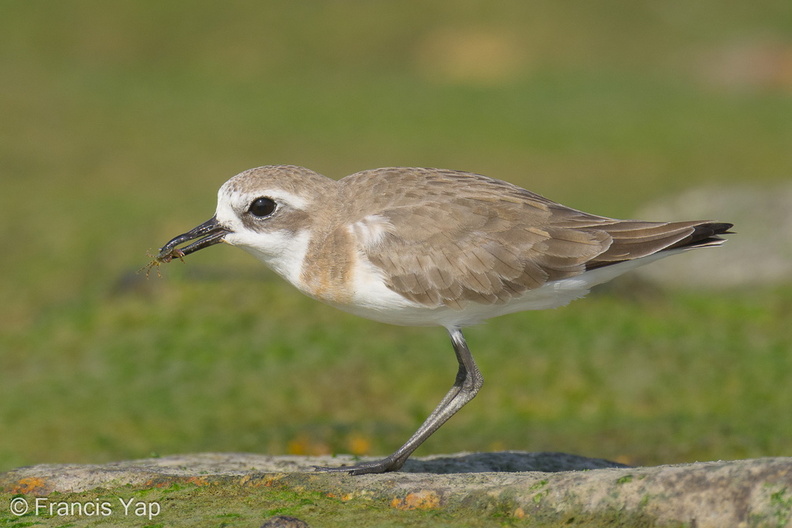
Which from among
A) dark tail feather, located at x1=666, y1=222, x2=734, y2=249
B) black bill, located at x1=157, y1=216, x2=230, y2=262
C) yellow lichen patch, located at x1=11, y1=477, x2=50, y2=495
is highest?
black bill, located at x1=157, y1=216, x2=230, y2=262

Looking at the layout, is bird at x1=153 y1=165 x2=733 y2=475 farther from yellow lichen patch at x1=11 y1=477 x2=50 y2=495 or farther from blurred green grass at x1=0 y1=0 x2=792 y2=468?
blurred green grass at x1=0 y1=0 x2=792 y2=468

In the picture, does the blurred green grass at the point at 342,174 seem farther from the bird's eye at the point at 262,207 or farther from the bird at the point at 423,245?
the bird's eye at the point at 262,207

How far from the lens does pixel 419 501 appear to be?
727cm

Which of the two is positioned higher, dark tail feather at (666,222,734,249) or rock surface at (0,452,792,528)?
dark tail feather at (666,222,734,249)

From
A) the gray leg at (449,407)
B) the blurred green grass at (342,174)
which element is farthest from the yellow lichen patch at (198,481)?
the blurred green grass at (342,174)

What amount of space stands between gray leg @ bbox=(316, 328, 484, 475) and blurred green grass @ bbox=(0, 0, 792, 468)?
18.0 feet

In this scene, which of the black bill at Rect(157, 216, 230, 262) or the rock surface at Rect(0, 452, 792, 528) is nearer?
the rock surface at Rect(0, 452, 792, 528)

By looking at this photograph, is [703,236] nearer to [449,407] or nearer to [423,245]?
[423,245]

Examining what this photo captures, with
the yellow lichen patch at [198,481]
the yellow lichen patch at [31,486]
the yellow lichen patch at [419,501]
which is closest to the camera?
the yellow lichen patch at [419,501]

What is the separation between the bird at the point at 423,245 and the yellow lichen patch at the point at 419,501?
3.23 feet

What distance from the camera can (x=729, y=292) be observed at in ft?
73.2

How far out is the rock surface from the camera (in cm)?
659

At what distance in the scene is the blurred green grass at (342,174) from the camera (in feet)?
51.5

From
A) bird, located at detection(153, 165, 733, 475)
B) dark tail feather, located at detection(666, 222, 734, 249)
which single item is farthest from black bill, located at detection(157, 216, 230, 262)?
dark tail feather, located at detection(666, 222, 734, 249)
